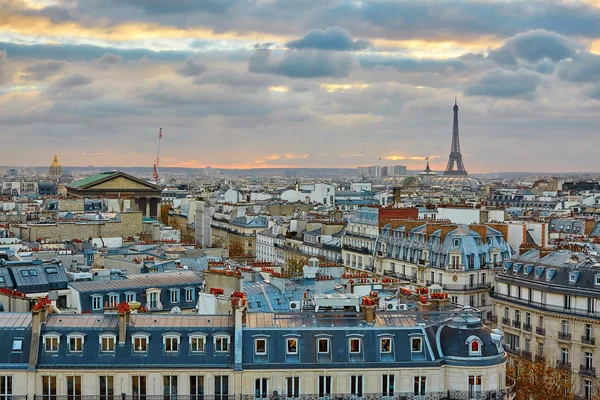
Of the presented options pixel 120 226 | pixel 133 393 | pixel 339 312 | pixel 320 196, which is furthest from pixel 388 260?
pixel 320 196

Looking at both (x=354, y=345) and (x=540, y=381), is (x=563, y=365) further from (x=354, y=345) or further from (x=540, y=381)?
(x=354, y=345)

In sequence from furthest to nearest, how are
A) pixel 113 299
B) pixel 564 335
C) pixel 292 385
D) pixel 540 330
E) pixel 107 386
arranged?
pixel 540 330 < pixel 564 335 < pixel 113 299 < pixel 292 385 < pixel 107 386

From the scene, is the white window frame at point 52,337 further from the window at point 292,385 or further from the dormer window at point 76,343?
the window at point 292,385

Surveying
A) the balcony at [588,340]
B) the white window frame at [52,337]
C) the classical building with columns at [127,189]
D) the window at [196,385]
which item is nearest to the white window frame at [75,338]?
the white window frame at [52,337]

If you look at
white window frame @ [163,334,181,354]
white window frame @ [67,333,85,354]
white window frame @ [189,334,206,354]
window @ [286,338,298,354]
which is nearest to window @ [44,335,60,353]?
white window frame @ [67,333,85,354]

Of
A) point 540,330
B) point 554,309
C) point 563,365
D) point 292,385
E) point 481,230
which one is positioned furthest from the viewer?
point 481,230

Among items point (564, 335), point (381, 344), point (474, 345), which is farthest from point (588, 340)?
point (381, 344)
